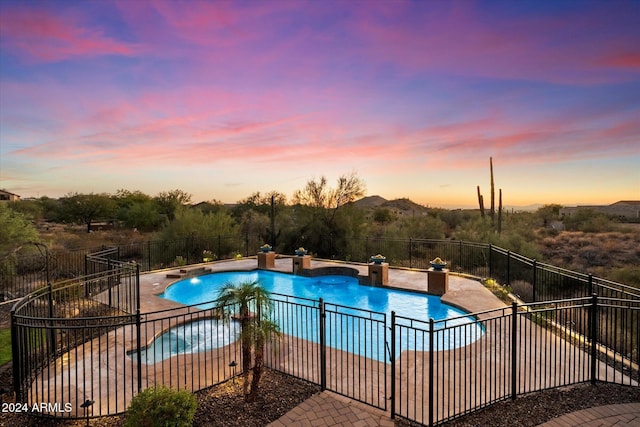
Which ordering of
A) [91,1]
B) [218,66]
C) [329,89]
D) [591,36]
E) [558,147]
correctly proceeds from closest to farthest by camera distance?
1. [91,1]
2. [591,36]
3. [218,66]
4. [329,89]
5. [558,147]

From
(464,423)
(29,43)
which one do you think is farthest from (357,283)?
(29,43)

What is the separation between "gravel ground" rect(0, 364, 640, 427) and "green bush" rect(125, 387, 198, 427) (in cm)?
51

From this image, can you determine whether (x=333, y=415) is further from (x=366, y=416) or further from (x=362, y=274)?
(x=362, y=274)

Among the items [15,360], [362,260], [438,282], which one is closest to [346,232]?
[362,260]

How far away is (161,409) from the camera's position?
3.15 metres

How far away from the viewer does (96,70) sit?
9.35 m

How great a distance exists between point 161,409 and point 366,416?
2237 mm

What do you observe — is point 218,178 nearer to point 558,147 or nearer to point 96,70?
point 96,70

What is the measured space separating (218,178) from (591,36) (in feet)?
58.5


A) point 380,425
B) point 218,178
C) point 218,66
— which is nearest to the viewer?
point 380,425

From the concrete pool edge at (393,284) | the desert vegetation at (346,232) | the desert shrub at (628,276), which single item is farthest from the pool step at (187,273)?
the desert shrub at (628,276)

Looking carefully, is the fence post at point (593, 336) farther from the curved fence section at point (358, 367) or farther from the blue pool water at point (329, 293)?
the blue pool water at point (329, 293)

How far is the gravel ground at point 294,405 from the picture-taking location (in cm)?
369

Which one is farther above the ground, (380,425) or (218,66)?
(218,66)
